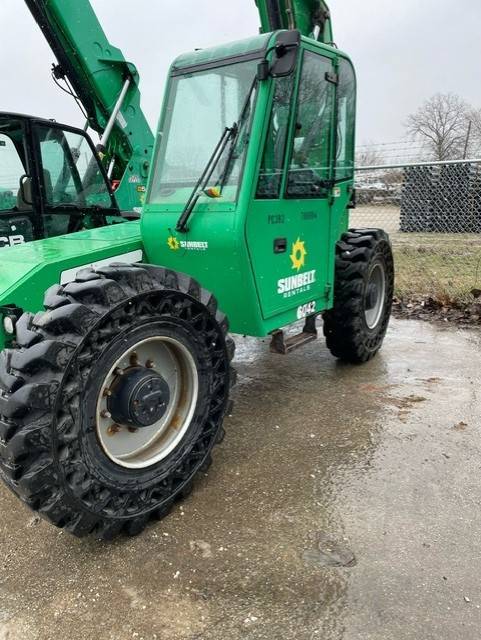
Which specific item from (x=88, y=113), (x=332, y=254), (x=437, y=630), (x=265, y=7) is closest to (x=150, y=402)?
(x=437, y=630)

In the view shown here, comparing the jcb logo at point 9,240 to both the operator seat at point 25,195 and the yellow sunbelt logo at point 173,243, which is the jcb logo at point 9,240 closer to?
the operator seat at point 25,195

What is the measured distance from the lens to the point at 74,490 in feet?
7.61

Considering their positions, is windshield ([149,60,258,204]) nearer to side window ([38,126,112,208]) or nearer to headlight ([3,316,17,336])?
headlight ([3,316,17,336])

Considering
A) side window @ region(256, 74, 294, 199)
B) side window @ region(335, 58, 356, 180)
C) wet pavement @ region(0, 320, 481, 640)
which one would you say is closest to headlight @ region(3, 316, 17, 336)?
wet pavement @ region(0, 320, 481, 640)

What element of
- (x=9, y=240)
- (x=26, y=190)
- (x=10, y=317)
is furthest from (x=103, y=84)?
(x=10, y=317)

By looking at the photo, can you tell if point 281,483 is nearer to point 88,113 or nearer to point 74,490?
point 74,490

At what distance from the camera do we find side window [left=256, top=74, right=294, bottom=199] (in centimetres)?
325

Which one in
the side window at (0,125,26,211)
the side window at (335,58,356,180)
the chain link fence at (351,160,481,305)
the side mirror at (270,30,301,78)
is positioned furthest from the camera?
the chain link fence at (351,160,481,305)

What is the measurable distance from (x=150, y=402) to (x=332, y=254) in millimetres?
2284

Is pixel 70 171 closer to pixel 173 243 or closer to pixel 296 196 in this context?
pixel 173 243

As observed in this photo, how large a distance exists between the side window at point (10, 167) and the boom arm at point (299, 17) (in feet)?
7.41

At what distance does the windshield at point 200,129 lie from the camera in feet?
10.5

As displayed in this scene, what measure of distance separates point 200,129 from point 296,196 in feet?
2.61

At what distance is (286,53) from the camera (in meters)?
3.00
